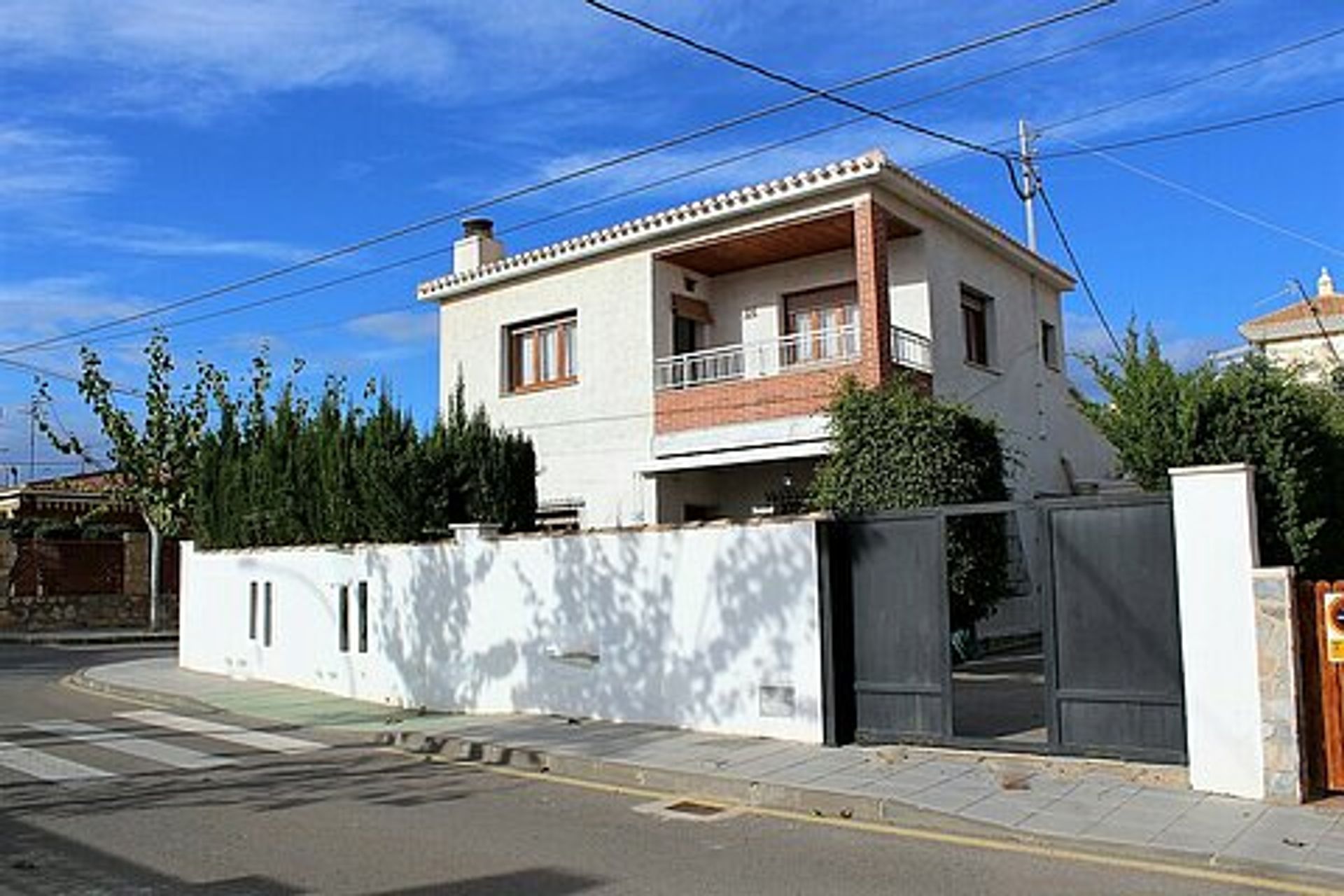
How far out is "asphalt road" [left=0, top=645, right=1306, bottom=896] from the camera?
6301mm

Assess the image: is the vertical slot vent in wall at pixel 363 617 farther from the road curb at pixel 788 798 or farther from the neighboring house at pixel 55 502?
the neighboring house at pixel 55 502

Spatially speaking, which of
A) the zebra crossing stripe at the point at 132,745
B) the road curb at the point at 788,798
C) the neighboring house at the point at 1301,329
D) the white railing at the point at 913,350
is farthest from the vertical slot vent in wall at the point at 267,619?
the neighboring house at the point at 1301,329

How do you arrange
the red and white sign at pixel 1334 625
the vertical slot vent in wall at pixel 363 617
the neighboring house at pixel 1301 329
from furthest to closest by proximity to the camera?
1. the neighboring house at pixel 1301 329
2. the vertical slot vent in wall at pixel 363 617
3. the red and white sign at pixel 1334 625

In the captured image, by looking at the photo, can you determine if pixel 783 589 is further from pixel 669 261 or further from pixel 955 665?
pixel 669 261

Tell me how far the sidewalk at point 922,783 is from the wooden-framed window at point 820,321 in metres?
9.44

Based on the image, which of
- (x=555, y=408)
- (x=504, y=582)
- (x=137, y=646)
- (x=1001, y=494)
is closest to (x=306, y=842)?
(x=504, y=582)

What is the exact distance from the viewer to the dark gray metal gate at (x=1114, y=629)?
845 centimetres

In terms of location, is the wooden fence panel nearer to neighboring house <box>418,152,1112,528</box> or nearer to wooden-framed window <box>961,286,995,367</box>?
neighboring house <box>418,152,1112,528</box>

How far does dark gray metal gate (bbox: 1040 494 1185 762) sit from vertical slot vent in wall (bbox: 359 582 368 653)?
9.49 m

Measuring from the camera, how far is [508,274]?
73.0 ft

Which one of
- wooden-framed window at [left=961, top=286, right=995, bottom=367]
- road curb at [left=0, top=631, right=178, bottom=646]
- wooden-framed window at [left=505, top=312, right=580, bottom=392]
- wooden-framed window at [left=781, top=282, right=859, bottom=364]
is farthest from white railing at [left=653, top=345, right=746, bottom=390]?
road curb at [left=0, top=631, right=178, bottom=646]

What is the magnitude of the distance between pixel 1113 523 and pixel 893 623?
2.11 meters

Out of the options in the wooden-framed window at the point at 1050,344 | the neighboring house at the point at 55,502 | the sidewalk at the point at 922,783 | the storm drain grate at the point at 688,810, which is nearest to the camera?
the sidewalk at the point at 922,783

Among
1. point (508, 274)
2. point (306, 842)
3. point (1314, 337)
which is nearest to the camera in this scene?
point (306, 842)
